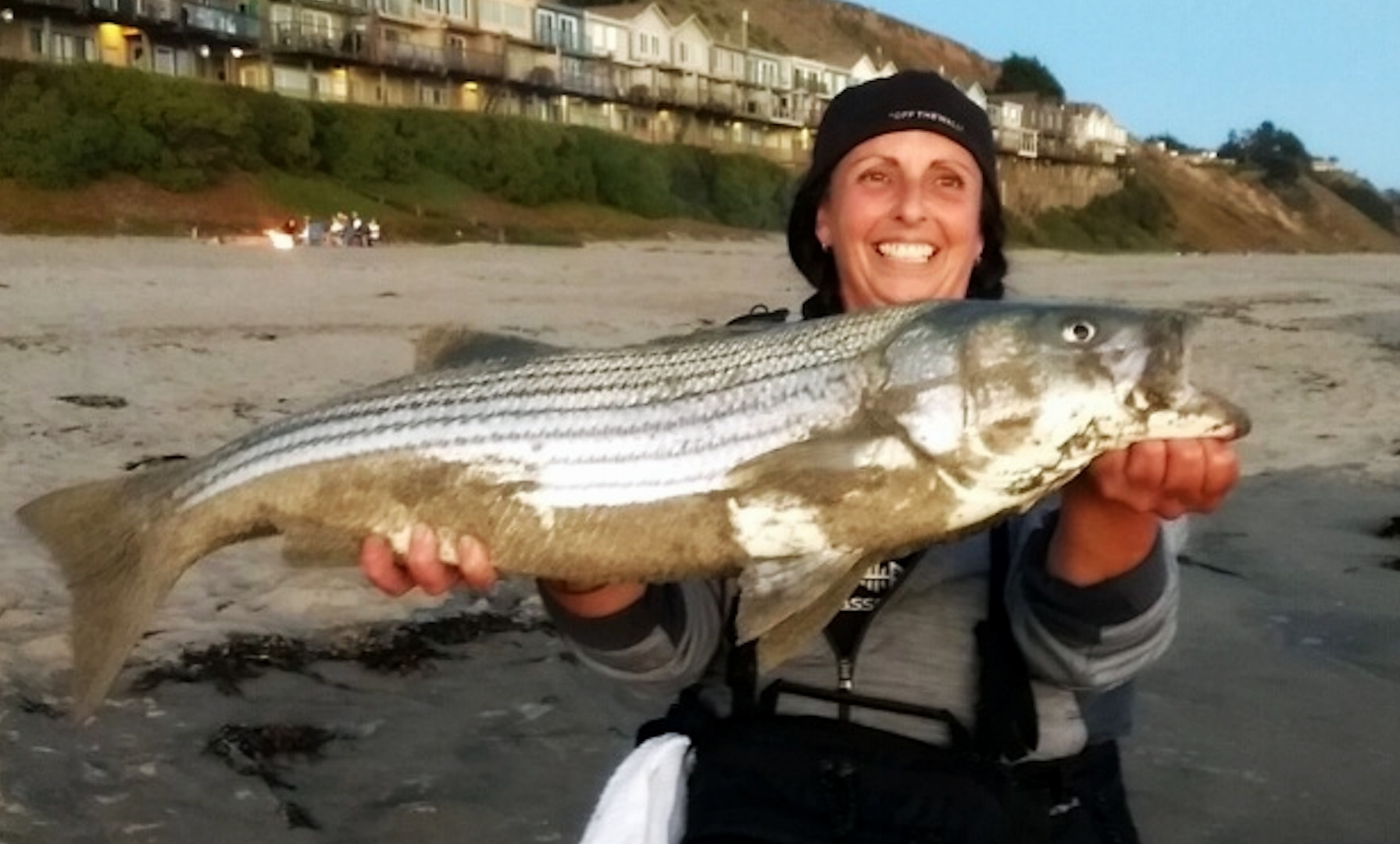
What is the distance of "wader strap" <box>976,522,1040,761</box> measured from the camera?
122 inches

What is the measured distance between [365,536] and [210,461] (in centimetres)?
46

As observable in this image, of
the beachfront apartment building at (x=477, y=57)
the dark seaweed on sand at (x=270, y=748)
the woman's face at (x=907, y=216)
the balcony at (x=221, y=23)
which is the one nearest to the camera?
the woman's face at (x=907, y=216)

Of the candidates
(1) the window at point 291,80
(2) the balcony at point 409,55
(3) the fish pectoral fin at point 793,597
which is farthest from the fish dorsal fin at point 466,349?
(2) the balcony at point 409,55

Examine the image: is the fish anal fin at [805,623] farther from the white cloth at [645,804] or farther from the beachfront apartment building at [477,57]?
the beachfront apartment building at [477,57]

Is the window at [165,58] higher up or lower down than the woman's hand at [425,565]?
higher up

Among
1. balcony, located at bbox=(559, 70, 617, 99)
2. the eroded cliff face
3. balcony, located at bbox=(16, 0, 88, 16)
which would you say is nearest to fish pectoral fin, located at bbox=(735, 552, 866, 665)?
balcony, located at bbox=(16, 0, 88, 16)

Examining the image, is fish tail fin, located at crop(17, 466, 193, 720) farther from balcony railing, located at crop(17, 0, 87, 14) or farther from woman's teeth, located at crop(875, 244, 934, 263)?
balcony railing, located at crop(17, 0, 87, 14)

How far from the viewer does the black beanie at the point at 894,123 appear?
374 cm

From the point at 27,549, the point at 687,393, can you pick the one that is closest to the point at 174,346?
the point at 27,549

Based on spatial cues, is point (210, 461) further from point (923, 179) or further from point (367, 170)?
point (367, 170)

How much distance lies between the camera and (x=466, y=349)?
3.42 meters

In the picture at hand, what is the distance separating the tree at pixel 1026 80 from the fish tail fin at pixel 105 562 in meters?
136

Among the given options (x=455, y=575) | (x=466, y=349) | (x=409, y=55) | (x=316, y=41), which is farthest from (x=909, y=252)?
(x=409, y=55)

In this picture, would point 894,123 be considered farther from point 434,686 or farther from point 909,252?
point 434,686
